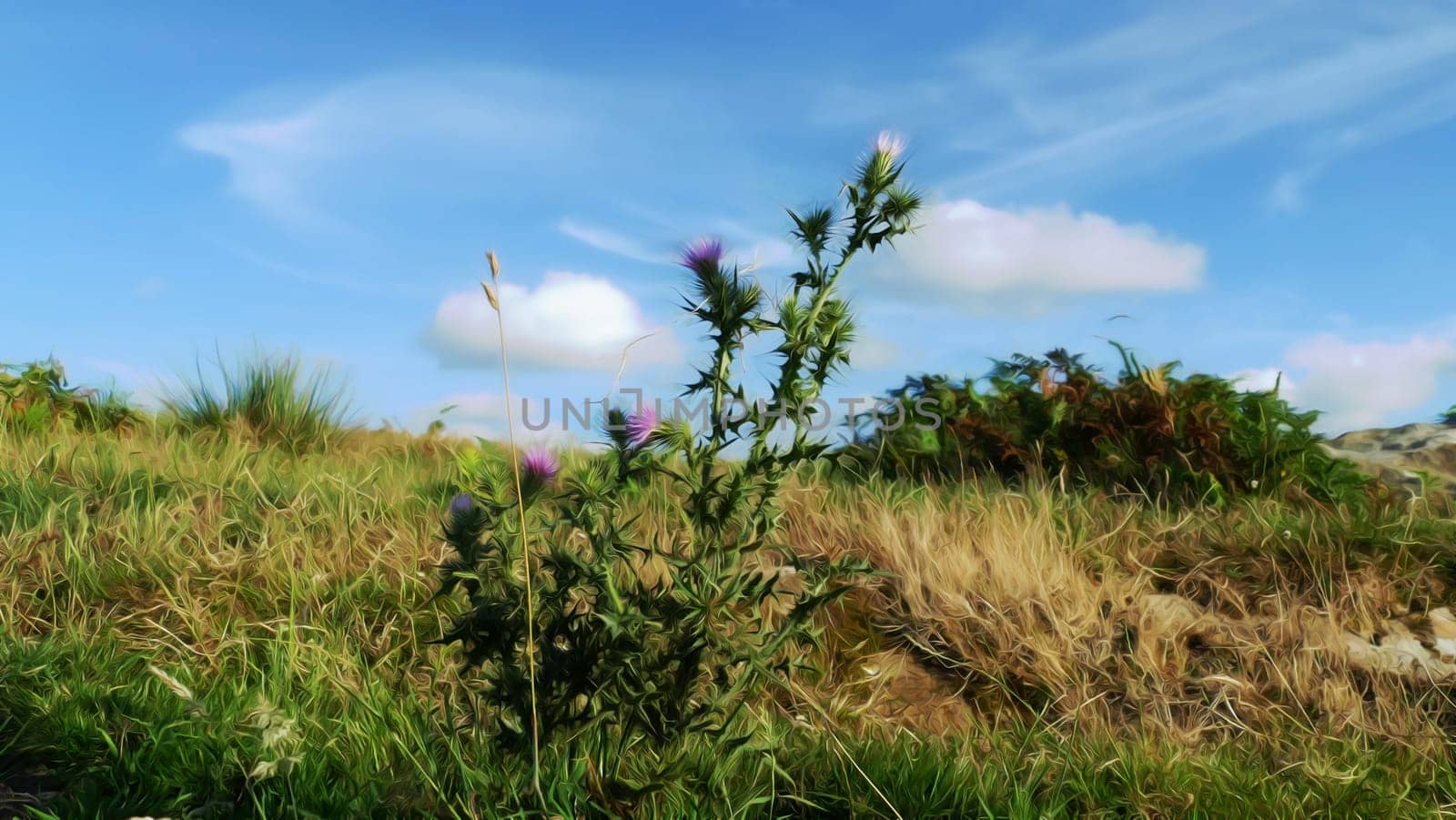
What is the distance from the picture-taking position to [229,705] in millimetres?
3463

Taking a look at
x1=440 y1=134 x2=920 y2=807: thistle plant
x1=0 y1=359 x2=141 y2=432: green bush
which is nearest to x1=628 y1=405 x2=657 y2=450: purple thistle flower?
x1=440 y1=134 x2=920 y2=807: thistle plant

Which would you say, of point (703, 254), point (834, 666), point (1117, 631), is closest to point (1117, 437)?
point (1117, 631)

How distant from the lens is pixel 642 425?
2.53 metres

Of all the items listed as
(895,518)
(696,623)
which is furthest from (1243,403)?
(696,623)

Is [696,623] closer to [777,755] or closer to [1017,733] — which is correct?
[777,755]

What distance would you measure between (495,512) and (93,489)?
431cm

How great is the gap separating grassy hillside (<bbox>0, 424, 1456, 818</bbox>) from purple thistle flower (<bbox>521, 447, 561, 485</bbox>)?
58 centimetres

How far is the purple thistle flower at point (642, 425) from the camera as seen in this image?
2.53 metres

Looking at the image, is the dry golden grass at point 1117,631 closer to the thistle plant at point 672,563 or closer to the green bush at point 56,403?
the thistle plant at point 672,563

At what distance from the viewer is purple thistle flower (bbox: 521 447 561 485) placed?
2631mm

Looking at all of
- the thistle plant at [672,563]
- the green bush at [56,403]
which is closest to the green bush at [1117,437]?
the thistle plant at [672,563]

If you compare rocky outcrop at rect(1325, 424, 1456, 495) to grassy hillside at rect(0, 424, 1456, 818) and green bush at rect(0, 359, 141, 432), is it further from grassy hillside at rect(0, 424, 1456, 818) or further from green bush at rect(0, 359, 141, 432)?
green bush at rect(0, 359, 141, 432)

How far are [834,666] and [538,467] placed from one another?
1.96 meters

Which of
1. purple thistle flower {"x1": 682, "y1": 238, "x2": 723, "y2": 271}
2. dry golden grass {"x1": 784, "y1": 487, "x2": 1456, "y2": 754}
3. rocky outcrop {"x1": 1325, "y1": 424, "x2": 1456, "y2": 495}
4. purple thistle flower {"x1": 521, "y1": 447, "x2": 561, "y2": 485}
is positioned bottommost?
dry golden grass {"x1": 784, "y1": 487, "x2": 1456, "y2": 754}
